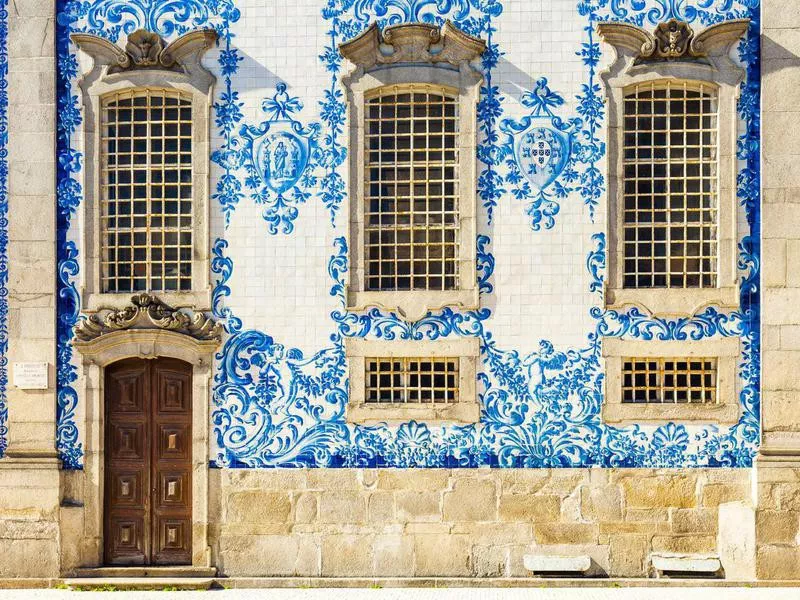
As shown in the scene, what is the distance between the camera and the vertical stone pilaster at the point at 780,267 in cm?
1029

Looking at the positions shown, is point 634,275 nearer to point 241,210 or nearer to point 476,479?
point 476,479

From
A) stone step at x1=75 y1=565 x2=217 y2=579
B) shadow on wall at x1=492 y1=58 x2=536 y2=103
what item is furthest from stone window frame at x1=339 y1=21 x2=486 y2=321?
stone step at x1=75 y1=565 x2=217 y2=579

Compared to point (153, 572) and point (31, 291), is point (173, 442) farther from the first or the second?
point (31, 291)

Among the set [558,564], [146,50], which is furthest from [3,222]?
[558,564]

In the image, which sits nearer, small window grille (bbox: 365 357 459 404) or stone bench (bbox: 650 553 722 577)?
stone bench (bbox: 650 553 722 577)

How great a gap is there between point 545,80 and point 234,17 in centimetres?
319

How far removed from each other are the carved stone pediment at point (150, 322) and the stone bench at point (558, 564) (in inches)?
149

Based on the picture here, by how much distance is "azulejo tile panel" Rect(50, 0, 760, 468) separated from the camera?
10.5 metres

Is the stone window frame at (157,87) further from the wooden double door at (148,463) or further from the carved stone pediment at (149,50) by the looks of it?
the wooden double door at (148,463)

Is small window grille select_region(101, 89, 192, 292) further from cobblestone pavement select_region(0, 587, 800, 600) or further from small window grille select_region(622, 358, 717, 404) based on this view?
small window grille select_region(622, 358, 717, 404)

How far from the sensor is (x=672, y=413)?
34.3ft

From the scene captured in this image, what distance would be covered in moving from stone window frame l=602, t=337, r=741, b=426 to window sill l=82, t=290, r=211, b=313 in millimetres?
4021

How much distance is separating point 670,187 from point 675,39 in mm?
1442

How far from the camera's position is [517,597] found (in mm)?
9906
